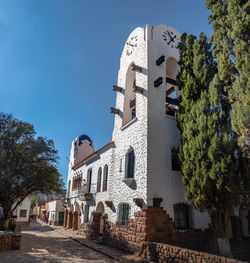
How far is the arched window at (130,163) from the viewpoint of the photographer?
13.5 m

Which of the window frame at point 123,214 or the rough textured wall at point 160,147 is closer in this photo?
the rough textured wall at point 160,147

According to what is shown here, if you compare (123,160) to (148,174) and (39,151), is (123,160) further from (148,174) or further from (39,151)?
(39,151)

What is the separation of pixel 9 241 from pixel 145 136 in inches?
366

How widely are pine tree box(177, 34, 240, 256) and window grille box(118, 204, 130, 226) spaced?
4492 mm

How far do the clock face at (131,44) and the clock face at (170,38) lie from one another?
6.89 ft

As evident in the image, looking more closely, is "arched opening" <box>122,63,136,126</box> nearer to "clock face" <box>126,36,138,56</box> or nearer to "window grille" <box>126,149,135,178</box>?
"clock face" <box>126,36,138,56</box>

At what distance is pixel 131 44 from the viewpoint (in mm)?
16859

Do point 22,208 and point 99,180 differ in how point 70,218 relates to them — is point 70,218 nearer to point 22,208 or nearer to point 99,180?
point 99,180

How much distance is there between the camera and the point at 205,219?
12.3 metres

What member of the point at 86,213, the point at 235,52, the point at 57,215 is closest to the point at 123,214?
the point at 86,213

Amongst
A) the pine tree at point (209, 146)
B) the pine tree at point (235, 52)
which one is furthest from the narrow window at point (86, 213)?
the pine tree at point (235, 52)

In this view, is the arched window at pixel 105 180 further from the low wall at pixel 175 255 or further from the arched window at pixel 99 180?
the low wall at pixel 175 255

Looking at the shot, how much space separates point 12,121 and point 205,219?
14.7 m

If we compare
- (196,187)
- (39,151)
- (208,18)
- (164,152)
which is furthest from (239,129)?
(39,151)
